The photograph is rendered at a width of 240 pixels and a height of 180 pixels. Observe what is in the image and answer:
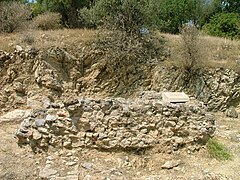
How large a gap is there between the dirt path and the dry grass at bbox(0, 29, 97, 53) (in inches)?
226

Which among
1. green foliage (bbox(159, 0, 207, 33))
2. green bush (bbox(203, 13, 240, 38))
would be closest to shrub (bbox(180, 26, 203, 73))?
green foliage (bbox(159, 0, 207, 33))

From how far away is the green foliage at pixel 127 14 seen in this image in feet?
41.1

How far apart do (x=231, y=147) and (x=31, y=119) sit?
191 inches

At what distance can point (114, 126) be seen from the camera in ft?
20.3

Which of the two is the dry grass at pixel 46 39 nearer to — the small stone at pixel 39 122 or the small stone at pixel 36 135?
the small stone at pixel 39 122

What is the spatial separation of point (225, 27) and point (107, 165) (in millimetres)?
16930

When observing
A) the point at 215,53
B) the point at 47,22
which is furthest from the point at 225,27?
the point at 47,22

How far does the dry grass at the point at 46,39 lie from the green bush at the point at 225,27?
404 inches

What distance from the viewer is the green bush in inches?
767

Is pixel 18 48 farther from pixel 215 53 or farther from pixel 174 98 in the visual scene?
pixel 215 53

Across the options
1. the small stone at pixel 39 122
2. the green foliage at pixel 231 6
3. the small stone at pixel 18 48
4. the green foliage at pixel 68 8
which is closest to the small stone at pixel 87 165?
the small stone at pixel 39 122

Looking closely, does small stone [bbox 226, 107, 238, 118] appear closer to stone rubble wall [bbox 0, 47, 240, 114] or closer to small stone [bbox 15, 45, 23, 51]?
stone rubble wall [bbox 0, 47, 240, 114]

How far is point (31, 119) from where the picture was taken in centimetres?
618

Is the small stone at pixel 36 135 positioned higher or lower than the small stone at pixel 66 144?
higher
